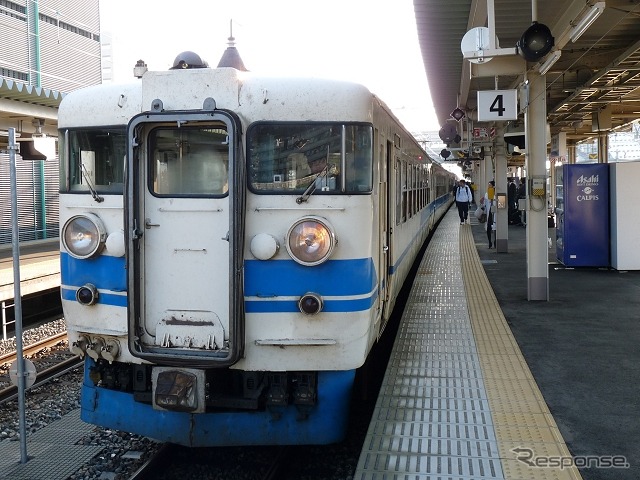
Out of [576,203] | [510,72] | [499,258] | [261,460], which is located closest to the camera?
[261,460]

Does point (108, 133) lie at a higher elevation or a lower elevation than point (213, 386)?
higher

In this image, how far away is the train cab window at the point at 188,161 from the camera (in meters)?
4.37

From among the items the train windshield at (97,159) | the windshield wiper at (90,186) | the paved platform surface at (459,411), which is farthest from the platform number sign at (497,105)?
the windshield wiper at (90,186)

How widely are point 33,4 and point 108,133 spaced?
19.9 metres

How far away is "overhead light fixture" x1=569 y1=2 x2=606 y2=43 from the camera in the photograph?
6176 mm

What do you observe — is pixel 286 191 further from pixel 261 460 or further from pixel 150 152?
pixel 261 460

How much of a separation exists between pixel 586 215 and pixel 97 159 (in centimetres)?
984

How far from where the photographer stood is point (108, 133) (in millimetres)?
4555

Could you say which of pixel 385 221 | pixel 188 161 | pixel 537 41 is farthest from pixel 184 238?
pixel 537 41

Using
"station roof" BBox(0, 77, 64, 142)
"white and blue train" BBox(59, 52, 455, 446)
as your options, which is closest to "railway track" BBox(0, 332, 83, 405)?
"white and blue train" BBox(59, 52, 455, 446)

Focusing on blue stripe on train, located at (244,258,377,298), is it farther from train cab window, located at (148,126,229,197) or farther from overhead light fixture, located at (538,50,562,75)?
overhead light fixture, located at (538,50,562,75)

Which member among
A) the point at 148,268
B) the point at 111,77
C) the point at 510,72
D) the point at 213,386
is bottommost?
the point at 213,386

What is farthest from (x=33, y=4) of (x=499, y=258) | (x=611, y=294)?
(x=611, y=294)

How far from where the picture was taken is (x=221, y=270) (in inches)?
169
